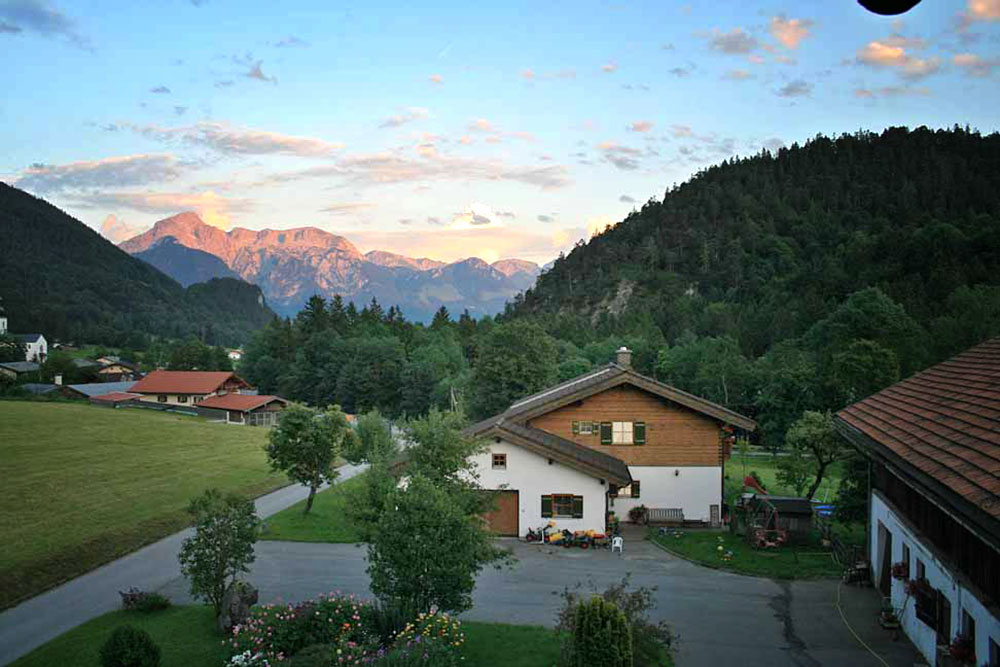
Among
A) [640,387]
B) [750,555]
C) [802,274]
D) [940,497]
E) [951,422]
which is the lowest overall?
[750,555]

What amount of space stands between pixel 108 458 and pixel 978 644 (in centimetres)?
4247

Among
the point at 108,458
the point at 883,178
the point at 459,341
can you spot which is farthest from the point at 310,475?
the point at 883,178

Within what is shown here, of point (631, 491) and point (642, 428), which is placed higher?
point (642, 428)

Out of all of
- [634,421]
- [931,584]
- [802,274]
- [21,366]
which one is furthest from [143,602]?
[802,274]

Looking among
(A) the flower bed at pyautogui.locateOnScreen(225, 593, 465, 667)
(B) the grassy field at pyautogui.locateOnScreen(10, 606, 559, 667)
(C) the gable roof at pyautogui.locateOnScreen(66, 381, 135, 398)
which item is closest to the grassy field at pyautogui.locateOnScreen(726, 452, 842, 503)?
(B) the grassy field at pyautogui.locateOnScreen(10, 606, 559, 667)

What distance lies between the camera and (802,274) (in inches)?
4242

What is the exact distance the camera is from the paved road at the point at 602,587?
14.9 m

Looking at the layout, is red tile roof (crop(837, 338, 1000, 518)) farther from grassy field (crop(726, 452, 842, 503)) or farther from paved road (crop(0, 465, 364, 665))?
paved road (crop(0, 465, 364, 665))

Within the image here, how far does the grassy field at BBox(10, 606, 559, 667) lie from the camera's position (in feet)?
47.5

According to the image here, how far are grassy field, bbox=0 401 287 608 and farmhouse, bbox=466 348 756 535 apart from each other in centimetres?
1288

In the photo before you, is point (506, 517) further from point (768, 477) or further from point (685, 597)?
point (768, 477)

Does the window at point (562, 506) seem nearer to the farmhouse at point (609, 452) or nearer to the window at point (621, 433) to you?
the farmhouse at point (609, 452)

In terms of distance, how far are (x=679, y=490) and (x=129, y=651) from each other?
2023 centimetres

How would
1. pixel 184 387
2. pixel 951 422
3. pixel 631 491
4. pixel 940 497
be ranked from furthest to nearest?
pixel 184 387
pixel 631 491
pixel 951 422
pixel 940 497
